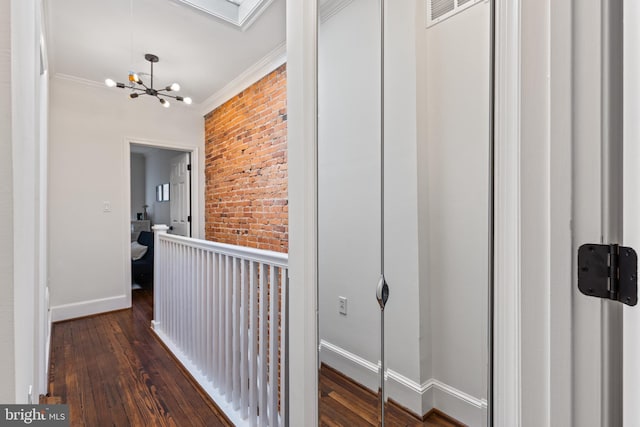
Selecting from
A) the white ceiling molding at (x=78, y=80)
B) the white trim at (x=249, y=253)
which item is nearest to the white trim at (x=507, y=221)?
the white trim at (x=249, y=253)

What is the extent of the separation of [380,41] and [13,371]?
1.58 meters

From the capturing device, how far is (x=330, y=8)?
1.30m

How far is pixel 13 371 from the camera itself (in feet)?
1.50

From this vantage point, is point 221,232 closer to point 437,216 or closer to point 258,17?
point 258,17

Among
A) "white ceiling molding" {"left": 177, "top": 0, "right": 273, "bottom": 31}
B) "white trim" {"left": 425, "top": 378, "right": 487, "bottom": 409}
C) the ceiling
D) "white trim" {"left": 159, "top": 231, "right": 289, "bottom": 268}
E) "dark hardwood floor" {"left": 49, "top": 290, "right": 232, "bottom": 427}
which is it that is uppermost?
"white ceiling molding" {"left": 177, "top": 0, "right": 273, "bottom": 31}

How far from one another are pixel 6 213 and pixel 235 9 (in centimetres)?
276

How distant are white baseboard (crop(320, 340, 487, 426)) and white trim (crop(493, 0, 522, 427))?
286 mm

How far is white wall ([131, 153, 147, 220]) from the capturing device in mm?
7395

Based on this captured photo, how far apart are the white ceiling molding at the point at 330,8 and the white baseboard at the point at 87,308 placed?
399cm

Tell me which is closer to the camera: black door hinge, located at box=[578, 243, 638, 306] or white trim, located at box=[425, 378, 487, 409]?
black door hinge, located at box=[578, 243, 638, 306]

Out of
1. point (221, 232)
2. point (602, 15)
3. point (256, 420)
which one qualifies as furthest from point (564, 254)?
point (221, 232)

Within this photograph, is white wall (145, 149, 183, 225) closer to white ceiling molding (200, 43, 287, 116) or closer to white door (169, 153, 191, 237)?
white door (169, 153, 191, 237)

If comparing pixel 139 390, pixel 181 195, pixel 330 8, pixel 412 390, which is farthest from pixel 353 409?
pixel 181 195

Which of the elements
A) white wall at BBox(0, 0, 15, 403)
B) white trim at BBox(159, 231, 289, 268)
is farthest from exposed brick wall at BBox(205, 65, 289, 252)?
white wall at BBox(0, 0, 15, 403)
